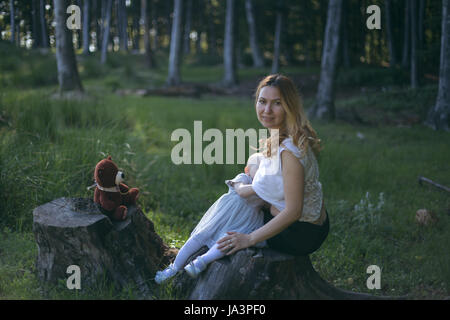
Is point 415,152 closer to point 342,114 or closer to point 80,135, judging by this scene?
point 342,114

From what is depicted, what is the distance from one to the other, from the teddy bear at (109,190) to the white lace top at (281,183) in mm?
1055

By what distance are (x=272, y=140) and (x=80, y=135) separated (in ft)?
11.5

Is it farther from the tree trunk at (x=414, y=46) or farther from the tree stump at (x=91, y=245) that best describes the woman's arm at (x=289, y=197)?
the tree trunk at (x=414, y=46)

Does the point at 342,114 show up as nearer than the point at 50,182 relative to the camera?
No

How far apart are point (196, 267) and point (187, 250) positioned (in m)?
0.19

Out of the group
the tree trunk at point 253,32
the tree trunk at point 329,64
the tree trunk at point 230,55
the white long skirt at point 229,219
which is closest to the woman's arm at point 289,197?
the white long skirt at point 229,219

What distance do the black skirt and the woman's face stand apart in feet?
2.31

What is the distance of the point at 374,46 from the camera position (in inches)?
588

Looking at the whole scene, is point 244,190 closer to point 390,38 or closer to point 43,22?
point 43,22

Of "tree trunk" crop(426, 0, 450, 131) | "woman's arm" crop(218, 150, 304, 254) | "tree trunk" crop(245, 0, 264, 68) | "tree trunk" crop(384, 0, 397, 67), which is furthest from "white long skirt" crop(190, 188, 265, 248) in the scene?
Result: "tree trunk" crop(245, 0, 264, 68)

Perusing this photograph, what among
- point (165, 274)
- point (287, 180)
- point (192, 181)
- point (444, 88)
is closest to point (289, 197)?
point (287, 180)

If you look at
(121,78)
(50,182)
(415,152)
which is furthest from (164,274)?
(121,78)

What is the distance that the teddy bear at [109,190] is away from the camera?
3105mm

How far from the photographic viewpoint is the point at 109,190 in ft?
10.4
